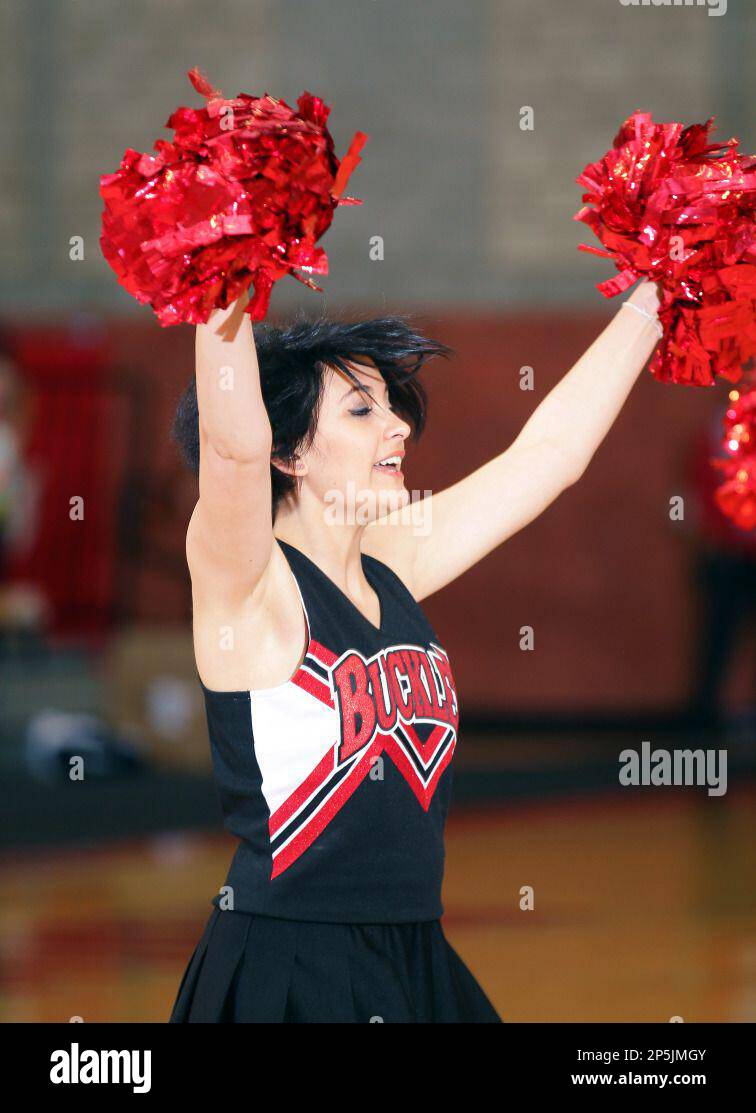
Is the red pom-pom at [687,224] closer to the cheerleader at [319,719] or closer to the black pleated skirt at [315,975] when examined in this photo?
the cheerleader at [319,719]

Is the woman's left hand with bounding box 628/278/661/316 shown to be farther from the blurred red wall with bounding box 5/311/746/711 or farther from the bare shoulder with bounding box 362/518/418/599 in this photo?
the blurred red wall with bounding box 5/311/746/711

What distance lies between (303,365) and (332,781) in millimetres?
413

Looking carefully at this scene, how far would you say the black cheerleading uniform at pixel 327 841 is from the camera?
1539mm

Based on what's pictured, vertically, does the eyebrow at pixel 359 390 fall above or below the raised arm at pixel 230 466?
above

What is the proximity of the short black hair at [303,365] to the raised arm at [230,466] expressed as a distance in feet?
0.57

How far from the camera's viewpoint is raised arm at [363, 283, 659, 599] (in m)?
1.83

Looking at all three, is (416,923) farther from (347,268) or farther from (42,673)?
(347,268)

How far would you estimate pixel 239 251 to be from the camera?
1351 millimetres

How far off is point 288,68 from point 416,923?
743 centimetres

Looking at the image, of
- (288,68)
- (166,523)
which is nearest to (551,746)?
(166,523)

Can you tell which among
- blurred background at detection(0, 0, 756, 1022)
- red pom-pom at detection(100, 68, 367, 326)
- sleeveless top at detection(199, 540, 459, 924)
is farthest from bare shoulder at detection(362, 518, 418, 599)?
blurred background at detection(0, 0, 756, 1022)

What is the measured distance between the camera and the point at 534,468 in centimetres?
183
